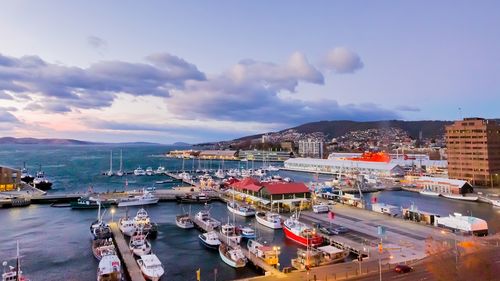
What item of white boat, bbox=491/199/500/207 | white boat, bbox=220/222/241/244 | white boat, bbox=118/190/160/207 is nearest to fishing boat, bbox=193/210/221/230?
white boat, bbox=220/222/241/244

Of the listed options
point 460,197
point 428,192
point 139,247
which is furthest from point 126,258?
point 428,192

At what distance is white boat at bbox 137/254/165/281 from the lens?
25.7 m

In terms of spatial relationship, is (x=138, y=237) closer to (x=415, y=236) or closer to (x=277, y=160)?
(x=415, y=236)

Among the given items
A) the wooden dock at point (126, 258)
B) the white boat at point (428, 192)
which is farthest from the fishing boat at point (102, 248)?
the white boat at point (428, 192)

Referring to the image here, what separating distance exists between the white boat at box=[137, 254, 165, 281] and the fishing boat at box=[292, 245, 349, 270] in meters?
9.72

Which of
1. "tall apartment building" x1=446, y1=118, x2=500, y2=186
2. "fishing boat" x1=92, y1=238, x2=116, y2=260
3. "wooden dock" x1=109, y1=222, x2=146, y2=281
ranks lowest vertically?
"wooden dock" x1=109, y1=222, x2=146, y2=281

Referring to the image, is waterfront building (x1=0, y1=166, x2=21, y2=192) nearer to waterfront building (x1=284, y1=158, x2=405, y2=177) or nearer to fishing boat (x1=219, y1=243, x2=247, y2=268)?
fishing boat (x1=219, y1=243, x2=247, y2=268)

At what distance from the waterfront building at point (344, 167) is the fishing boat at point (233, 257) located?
237 ft

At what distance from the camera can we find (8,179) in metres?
74.5

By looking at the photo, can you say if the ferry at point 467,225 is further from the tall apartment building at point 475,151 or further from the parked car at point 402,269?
the tall apartment building at point 475,151

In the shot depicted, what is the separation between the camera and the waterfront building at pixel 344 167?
9925 cm

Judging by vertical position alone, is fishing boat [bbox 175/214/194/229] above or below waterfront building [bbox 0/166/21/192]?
below

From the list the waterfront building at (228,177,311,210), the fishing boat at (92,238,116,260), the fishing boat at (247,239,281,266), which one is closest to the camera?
the fishing boat at (247,239,281,266)

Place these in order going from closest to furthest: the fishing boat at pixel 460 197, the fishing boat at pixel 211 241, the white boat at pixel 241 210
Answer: the fishing boat at pixel 211 241
the white boat at pixel 241 210
the fishing boat at pixel 460 197
